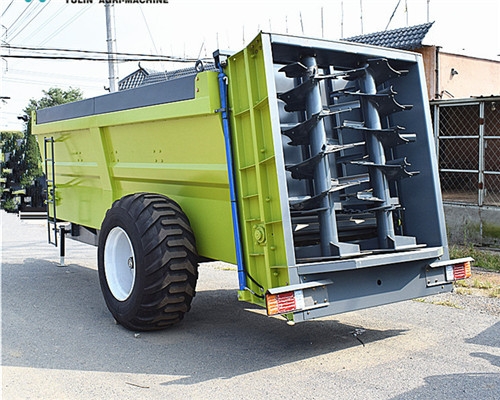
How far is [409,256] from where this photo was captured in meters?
5.17

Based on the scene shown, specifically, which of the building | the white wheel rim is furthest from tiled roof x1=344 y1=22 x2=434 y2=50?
the white wheel rim

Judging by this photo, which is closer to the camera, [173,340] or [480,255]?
[173,340]

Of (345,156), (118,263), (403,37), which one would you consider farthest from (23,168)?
(345,156)

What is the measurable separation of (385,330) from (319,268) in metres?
1.47

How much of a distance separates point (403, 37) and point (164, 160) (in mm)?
8450

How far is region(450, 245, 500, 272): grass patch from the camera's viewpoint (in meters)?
8.58

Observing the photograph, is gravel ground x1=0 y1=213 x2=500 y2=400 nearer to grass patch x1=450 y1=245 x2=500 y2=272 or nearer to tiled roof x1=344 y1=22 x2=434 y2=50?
grass patch x1=450 y1=245 x2=500 y2=272

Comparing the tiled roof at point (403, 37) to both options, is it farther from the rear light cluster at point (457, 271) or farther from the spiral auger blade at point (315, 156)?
the spiral auger blade at point (315, 156)

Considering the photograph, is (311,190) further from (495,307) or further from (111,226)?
(495,307)

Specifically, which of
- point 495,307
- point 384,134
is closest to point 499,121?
point 495,307

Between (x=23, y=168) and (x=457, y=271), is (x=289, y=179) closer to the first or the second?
(x=457, y=271)

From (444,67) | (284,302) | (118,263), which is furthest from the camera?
(444,67)

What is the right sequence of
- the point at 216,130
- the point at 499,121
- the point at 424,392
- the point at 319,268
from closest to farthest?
the point at 424,392
the point at 319,268
the point at 216,130
the point at 499,121

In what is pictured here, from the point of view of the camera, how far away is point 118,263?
6238 millimetres
